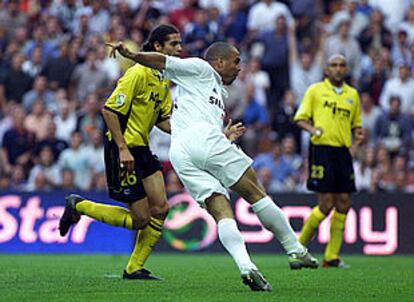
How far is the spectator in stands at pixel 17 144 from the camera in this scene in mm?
20453

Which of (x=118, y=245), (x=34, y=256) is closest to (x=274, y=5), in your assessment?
(x=118, y=245)

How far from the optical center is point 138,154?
10859mm

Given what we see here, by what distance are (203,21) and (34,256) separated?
6400 mm

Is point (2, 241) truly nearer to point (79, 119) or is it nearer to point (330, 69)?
point (79, 119)

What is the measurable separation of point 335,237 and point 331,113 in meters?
1.53

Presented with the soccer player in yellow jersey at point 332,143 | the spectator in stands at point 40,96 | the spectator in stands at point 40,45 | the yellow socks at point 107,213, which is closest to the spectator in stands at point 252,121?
the spectator in stands at point 40,96

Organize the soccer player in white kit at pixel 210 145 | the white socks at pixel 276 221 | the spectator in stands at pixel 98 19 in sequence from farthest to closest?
1. the spectator in stands at pixel 98 19
2. the white socks at pixel 276 221
3. the soccer player in white kit at pixel 210 145

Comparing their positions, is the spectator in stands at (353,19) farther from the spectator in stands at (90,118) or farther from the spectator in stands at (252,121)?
the spectator in stands at (90,118)

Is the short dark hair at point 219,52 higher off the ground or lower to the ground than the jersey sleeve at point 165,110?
higher

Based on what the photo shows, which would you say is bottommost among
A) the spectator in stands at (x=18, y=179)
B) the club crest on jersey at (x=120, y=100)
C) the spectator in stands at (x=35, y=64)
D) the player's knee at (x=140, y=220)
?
the spectator in stands at (x=18, y=179)

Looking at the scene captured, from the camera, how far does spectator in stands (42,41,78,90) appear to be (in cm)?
2170

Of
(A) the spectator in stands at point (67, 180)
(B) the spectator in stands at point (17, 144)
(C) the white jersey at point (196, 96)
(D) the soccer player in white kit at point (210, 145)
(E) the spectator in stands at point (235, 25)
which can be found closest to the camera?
(D) the soccer player in white kit at point (210, 145)

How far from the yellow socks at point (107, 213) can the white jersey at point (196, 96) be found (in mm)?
1445

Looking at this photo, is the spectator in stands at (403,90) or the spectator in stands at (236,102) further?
the spectator in stands at (236,102)
